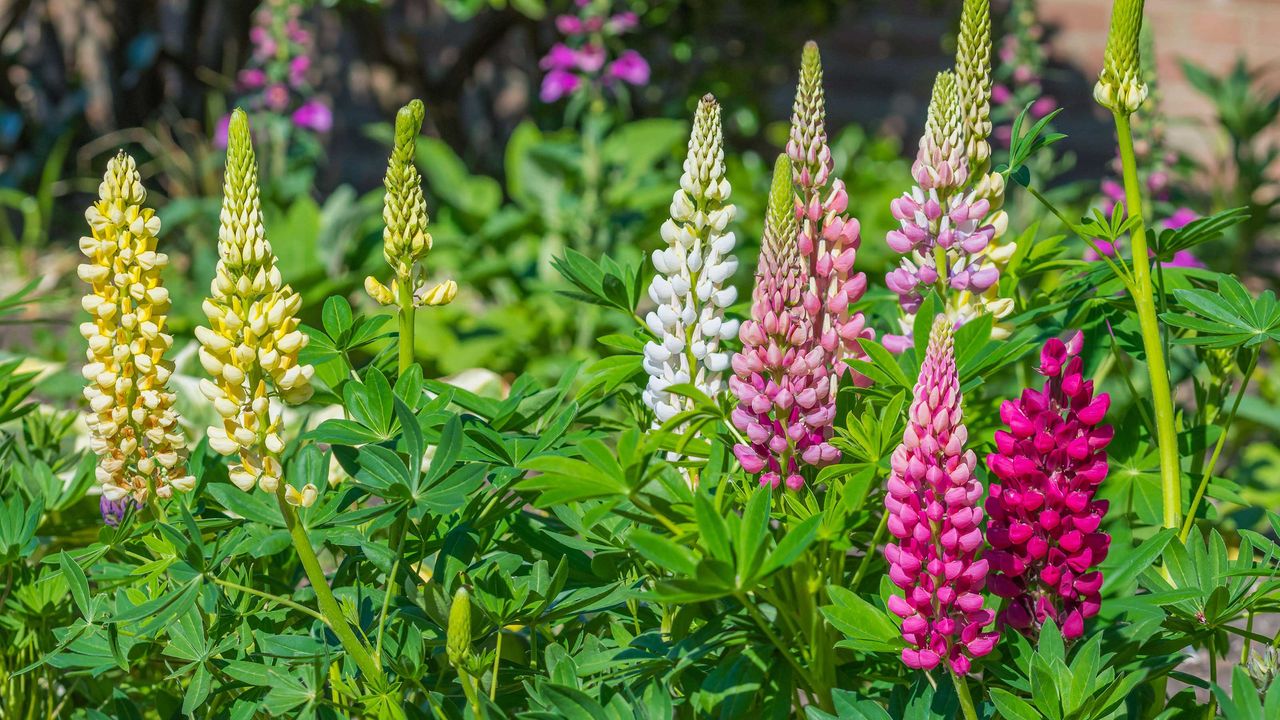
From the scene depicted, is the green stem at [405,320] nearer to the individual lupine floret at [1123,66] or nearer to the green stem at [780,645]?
the green stem at [780,645]

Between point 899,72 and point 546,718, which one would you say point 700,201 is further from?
point 899,72

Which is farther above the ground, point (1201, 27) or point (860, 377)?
point (1201, 27)

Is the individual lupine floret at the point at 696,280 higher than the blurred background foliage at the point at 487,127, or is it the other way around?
the blurred background foliage at the point at 487,127

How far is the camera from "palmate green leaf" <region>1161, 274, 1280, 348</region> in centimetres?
115

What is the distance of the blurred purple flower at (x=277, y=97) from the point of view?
4246mm

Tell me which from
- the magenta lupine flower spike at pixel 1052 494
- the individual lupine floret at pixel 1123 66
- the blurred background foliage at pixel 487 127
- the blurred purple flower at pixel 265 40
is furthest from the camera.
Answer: the blurred purple flower at pixel 265 40

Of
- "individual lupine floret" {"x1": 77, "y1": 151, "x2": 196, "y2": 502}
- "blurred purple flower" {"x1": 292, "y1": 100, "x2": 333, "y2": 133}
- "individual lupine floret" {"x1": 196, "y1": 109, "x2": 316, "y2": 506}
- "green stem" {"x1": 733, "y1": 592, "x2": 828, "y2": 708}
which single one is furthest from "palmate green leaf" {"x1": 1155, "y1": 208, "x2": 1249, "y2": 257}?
"blurred purple flower" {"x1": 292, "y1": 100, "x2": 333, "y2": 133}

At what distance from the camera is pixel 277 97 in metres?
4.25

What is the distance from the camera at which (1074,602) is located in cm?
106

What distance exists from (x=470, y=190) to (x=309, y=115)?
27.0 inches

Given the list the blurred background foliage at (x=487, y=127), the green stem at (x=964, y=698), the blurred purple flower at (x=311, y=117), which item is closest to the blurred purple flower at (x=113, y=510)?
the green stem at (x=964, y=698)

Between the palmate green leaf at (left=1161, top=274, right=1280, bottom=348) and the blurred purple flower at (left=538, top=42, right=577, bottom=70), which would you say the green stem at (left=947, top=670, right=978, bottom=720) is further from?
the blurred purple flower at (left=538, top=42, right=577, bottom=70)

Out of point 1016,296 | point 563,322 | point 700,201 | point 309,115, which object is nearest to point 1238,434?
point 563,322

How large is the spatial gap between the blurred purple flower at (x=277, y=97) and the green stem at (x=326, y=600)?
11.5 feet
